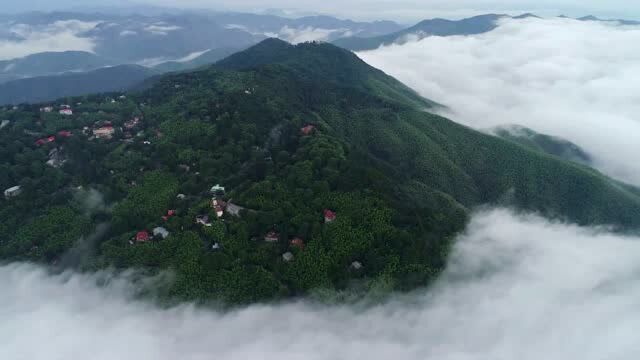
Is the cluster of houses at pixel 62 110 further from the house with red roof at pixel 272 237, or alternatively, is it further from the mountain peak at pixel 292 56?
the mountain peak at pixel 292 56

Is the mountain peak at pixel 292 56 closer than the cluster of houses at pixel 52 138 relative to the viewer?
No

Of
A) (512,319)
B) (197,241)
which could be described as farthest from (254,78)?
(512,319)

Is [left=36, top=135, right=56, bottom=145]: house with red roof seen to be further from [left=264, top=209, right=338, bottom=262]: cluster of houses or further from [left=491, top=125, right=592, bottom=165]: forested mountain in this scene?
[left=491, top=125, right=592, bottom=165]: forested mountain

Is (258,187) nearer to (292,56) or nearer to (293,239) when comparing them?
(293,239)

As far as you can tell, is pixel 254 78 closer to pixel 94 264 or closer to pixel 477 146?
pixel 477 146

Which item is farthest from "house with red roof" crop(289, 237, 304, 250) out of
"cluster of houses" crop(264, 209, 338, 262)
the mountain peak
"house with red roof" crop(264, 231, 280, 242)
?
the mountain peak

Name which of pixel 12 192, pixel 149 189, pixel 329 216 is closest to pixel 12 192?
pixel 12 192

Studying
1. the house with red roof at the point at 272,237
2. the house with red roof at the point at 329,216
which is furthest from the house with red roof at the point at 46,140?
the house with red roof at the point at 329,216

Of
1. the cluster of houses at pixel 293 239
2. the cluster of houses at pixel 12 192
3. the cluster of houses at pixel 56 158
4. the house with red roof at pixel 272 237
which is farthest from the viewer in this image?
the cluster of houses at pixel 56 158
